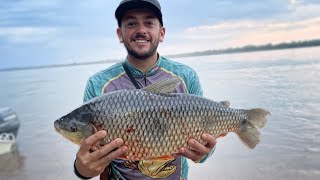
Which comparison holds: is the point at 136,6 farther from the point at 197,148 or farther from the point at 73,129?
the point at 197,148

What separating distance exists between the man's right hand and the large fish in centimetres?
5

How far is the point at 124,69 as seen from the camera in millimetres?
3209

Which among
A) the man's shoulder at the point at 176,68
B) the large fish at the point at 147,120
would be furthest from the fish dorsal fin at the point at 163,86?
the man's shoulder at the point at 176,68

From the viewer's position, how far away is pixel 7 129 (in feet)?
42.8

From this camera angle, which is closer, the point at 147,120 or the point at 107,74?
the point at 147,120

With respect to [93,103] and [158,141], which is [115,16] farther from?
[158,141]

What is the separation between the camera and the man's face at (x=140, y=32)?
3.07 m

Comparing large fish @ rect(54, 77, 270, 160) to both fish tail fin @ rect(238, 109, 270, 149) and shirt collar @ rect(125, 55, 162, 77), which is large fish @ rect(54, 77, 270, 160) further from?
shirt collar @ rect(125, 55, 162, 77)

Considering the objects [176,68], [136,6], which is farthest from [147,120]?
[136,6]

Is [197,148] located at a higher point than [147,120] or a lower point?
lower

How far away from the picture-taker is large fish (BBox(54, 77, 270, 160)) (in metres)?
2.59

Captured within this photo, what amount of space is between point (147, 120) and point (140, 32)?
778 millimetres

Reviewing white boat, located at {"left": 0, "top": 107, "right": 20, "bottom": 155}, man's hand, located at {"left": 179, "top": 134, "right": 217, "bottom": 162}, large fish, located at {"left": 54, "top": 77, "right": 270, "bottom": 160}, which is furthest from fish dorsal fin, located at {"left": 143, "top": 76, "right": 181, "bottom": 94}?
white boat, located at {"left": 0, "top": 107, "right": 20, "bottom": 155}

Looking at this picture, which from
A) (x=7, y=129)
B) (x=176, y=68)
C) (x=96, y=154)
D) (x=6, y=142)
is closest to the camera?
(x=96, y=154)
